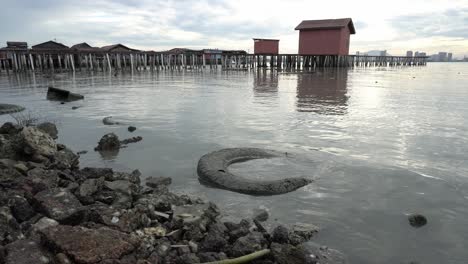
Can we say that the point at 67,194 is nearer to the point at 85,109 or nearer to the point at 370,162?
the point at 370,162

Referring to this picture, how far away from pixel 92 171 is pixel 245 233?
347cm

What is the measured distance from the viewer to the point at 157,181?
7.19 m

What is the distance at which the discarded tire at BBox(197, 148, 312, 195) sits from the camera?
679 cm

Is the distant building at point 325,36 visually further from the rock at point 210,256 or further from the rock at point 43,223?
the rock at point 43,223

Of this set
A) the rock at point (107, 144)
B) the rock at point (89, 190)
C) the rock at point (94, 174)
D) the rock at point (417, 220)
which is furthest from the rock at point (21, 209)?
the rock at point (417, 220)

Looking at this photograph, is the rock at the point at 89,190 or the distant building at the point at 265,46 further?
the distant building at the point at 265,46

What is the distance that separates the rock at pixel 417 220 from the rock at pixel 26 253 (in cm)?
483

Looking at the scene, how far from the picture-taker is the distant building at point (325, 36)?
5284 cm

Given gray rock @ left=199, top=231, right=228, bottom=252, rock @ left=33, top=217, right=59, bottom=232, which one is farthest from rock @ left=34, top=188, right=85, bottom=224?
gray rock @ left=199, top=231, right=228, bottom=252

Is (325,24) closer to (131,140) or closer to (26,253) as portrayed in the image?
(131,140)

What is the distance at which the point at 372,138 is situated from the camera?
10.5 m

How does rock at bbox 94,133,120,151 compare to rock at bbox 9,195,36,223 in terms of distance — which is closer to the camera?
rock at bbox 9,195,36,223

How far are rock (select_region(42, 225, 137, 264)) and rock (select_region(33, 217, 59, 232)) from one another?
37 centimetres

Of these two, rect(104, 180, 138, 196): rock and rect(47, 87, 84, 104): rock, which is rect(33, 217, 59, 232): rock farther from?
rect(47, 87, 84, 104): rock
